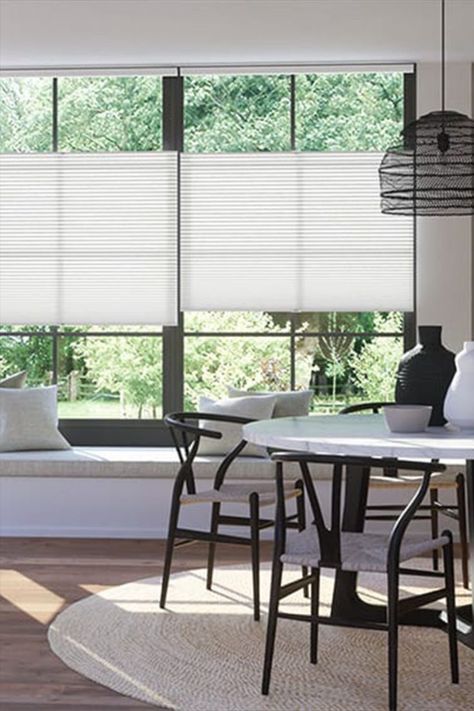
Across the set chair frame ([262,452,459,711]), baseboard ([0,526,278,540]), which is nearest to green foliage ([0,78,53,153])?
baseboard ([0,526,278,540])

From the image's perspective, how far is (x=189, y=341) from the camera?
950 centimetres

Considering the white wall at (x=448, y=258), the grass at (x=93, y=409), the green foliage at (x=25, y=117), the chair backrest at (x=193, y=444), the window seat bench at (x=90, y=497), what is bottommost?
the window seat bench at (x=90, y=497)

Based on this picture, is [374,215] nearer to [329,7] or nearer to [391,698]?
[329,7]

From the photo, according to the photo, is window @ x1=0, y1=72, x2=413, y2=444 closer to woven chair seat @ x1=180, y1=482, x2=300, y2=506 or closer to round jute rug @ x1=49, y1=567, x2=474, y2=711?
woven chair seat @ x1=180, y1=482, x2=300, y2=506

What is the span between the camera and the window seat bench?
7406 mm

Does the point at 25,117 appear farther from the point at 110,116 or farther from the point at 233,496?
the point at 233,496

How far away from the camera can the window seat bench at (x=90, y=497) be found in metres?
7.41

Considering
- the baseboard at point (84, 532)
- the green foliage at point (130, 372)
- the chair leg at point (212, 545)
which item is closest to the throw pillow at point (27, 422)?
the baseboard at point (84, 532)

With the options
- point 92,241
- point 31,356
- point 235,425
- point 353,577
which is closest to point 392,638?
point 353,577

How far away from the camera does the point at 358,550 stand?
4375 millimetres

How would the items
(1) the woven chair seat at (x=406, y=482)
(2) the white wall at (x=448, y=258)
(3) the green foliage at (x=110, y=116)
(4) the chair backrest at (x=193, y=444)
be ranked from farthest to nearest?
(3) the green foliage at (x=110, y=116)
(2) the white wall at (x=448, y=258)
(1) the woven chair seat at (x=406, y=482)
(4) the chair backrest at (x=193, y=444)

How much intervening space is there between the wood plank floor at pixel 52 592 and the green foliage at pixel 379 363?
89.5 inches

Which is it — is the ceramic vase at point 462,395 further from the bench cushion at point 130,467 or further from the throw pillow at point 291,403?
the throw pillow at point 291,403

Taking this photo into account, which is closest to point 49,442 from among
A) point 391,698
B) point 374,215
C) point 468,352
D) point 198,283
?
point 198,283
